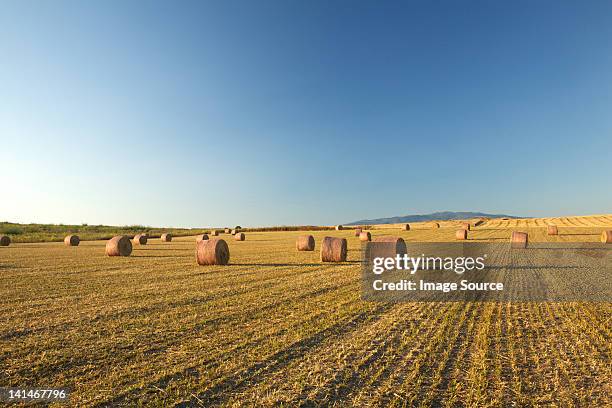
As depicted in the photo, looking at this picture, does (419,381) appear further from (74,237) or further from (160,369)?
(74,237)

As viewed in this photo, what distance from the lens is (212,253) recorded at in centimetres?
1628

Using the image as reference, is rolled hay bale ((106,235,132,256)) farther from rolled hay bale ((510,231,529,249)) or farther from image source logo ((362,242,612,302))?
rolled hay bale ((510,231,529,249))

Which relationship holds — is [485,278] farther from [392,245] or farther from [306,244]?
[306,244]

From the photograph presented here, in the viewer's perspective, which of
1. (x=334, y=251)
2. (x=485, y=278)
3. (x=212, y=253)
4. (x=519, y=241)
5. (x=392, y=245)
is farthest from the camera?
(x=519, y=241)

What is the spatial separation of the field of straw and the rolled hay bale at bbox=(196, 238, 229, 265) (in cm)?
605

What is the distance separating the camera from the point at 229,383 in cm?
464

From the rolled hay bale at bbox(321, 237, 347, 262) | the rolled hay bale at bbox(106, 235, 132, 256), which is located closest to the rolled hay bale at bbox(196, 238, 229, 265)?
the rolled hay bale at bbox(321, 237, 347, 262)

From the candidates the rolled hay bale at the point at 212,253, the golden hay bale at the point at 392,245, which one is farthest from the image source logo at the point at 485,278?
the rolled hay bale at the point at 212,253

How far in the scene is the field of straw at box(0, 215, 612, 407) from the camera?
4.39 metres

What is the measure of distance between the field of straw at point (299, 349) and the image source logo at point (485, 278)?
0.96m

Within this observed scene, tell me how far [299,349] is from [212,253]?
1113cm

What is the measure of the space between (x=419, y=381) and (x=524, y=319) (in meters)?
3.88

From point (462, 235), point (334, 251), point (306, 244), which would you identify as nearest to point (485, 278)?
point (334, 251)

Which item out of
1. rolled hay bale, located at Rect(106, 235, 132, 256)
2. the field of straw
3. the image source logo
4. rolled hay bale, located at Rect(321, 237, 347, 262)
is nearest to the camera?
the field of straw
